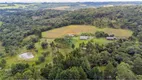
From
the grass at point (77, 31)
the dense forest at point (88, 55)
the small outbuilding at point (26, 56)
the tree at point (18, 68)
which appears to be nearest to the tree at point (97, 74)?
the dense forest at point (88, 55)

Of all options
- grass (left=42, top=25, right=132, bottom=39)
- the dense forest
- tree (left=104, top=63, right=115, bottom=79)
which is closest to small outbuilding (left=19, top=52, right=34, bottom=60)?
the dense forest

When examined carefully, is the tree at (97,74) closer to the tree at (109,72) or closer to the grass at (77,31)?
the tree at (109,72)

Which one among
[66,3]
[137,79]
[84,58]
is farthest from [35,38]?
[66,3]

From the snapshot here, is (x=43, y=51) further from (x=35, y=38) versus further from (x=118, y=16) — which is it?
(x=118, y=16)

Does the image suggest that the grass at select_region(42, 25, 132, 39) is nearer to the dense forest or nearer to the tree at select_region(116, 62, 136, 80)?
the dense forest

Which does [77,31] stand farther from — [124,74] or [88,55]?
[124,74]
